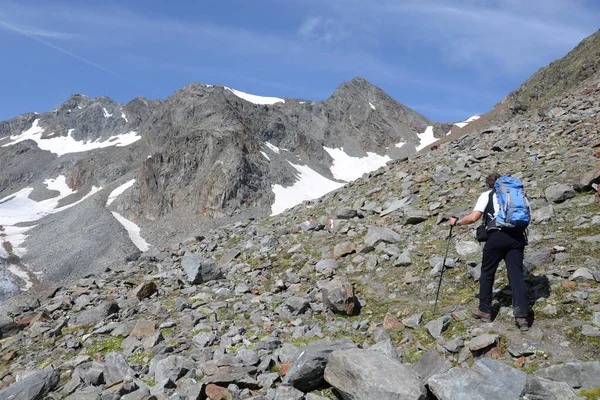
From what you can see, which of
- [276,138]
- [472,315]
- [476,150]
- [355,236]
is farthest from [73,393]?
[276,138]

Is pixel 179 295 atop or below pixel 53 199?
below

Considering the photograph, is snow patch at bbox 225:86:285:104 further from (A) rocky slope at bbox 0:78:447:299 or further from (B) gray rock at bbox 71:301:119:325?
(B) gray rock at bbox 71:301:119:325

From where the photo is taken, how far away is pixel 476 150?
1769 cm

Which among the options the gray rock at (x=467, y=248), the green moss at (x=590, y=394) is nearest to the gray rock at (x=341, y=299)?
the gray rock at (x=467, y=248)

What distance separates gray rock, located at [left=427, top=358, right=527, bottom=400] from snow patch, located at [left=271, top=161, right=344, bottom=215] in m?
→ 80.8

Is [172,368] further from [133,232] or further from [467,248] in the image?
[133,232]

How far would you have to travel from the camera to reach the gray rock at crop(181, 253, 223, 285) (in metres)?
12.4

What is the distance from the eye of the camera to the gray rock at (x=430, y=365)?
218 inches

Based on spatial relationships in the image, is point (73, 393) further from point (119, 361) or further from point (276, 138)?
point (276, 138)

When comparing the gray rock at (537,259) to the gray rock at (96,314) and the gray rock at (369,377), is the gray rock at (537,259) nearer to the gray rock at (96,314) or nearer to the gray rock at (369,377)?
the gray rock at (369,377)

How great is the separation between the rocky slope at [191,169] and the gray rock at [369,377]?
65.2 m

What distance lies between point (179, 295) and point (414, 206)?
810 centimetres

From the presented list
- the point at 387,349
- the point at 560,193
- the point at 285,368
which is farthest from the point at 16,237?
the point at 560,193

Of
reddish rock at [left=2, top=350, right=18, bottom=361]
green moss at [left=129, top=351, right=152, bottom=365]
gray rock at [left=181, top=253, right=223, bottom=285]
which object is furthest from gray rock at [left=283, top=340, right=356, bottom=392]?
reddish rock at [left=2, top=350, right=18, bottom=361]
